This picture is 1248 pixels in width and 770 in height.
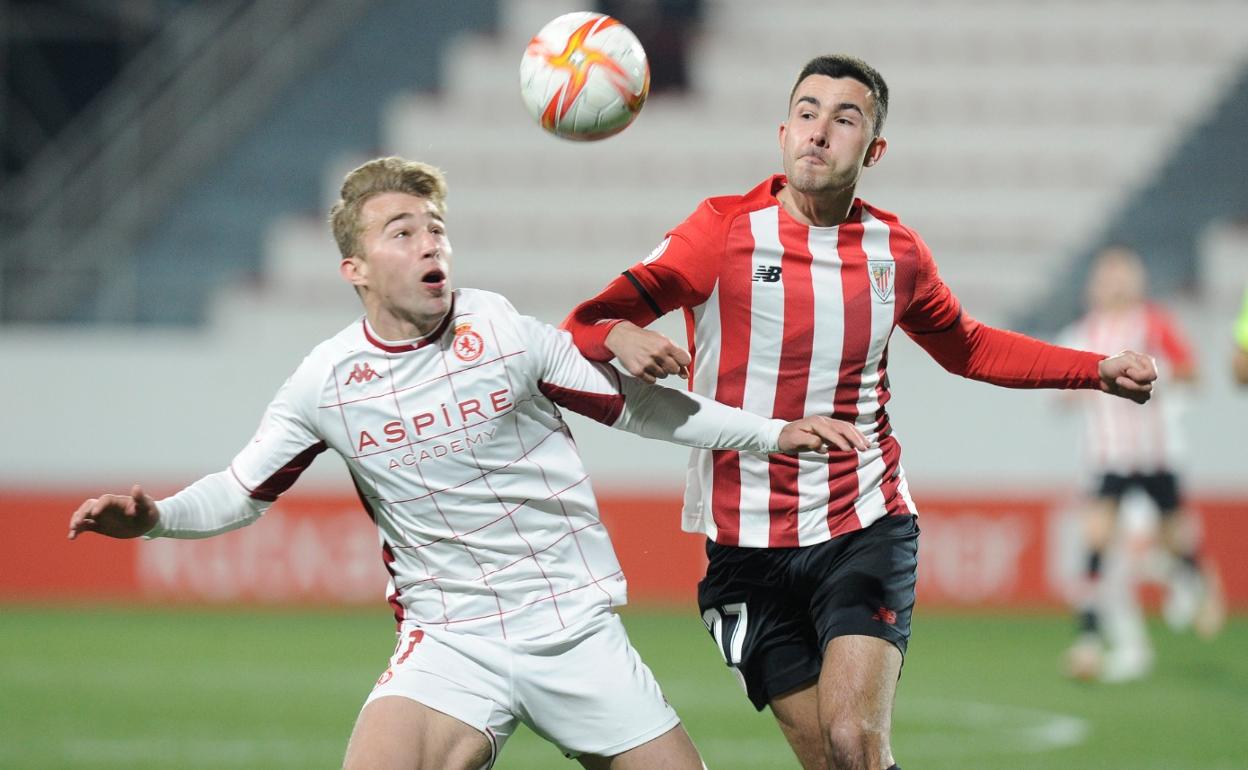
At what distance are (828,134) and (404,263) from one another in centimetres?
110

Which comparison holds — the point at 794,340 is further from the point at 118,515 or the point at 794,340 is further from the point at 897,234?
the point at 118,515

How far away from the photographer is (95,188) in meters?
16.3

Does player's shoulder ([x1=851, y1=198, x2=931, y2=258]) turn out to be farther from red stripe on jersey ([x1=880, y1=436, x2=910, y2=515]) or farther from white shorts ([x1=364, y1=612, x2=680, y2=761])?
white shorts ([x1=364, y1=612, x2=680, y2=761])

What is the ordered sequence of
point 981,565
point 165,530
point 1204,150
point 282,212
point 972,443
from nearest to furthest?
point 165,530, point 981,565, point 972,443, point 1204,150, point 282,212

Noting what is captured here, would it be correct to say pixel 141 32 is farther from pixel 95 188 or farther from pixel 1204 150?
pixel 1204 150

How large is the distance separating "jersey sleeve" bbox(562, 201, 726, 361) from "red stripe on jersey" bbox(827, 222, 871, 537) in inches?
13.1

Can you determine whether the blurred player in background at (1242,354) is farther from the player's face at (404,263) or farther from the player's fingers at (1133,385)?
the player's face at (404,263)

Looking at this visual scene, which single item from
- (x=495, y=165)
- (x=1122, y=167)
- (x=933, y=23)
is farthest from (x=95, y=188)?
(x=1122, y=167)

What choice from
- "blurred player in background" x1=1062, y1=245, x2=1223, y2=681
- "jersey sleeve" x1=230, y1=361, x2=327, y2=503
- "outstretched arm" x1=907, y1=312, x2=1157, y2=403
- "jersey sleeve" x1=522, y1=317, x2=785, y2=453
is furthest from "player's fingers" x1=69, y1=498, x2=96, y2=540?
"blurred player in background" x1=1062, y1=245, x2=1223, y2=681

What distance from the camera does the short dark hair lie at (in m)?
4.19

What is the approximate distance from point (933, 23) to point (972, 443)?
5.47 metres

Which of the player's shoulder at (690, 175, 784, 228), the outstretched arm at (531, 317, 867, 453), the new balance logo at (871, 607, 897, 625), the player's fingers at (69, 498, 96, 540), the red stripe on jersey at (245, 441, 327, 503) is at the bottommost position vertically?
the new balance logo at (871, 607, 897, 625)

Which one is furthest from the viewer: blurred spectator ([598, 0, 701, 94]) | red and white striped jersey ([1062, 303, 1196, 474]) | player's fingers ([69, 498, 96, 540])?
blurred spectator ([598, 0, 701, 94])

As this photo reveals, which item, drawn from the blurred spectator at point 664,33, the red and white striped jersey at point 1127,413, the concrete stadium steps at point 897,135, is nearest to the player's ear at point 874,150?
the red and white striped jersey at point 1127,413
